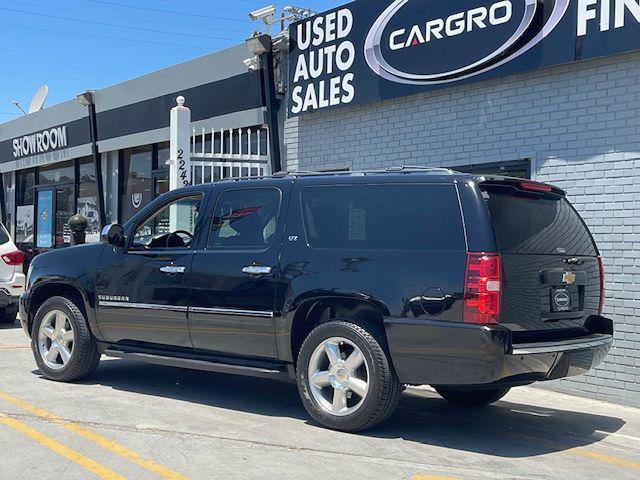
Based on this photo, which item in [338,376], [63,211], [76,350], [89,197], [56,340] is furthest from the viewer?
[63,211]

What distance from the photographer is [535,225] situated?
5926mm

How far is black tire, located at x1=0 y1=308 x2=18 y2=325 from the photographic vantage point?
12352mm

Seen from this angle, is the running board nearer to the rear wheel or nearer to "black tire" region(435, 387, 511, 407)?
"black tire" region(435, 387, 511, 407)

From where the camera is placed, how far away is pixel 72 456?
17.5ft

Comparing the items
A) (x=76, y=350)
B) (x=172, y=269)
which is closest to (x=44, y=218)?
(x=76, y=350)

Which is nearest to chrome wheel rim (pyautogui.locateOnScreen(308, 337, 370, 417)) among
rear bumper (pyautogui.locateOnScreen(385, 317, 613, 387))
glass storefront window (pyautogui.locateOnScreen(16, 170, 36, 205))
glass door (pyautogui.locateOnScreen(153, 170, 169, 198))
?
rear bumper (pyautogui.locateOnScreen(385, 317, 613, 387))

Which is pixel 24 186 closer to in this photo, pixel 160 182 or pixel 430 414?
pixel 160 182

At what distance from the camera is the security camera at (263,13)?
12117 millimetres

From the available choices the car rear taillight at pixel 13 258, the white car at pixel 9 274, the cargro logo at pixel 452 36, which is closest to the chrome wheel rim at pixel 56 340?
the white car at pixel 9 274

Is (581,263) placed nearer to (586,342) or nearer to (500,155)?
(586,342)

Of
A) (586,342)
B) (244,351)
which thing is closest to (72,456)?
(244,351)

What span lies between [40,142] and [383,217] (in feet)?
49.5

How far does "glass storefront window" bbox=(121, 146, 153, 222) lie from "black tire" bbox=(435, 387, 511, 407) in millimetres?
9555

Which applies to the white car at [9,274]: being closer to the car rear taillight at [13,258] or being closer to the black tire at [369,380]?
the car rear taillight at [13,258]
